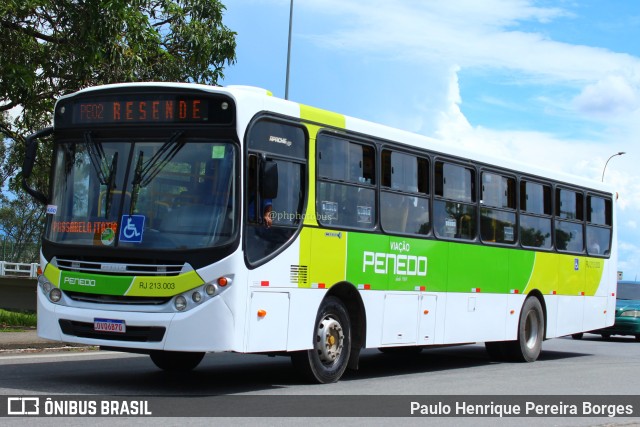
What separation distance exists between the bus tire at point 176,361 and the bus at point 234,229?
0.02m

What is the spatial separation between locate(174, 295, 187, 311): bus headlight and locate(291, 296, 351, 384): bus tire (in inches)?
78.3

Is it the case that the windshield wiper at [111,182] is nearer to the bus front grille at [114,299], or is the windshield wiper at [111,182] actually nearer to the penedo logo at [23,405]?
the bus front grille at [114,299]

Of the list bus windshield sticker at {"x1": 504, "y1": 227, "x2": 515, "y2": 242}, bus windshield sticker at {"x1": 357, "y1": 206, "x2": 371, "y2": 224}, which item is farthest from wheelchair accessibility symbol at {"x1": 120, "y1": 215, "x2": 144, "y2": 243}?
bus windshield sticker at {"x1": 504, "y1": 227, "x2": 515, "y2": 242}

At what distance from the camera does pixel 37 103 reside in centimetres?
2039

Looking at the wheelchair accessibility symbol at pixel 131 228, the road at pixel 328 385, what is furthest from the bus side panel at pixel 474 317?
the wheelchair accessibility symbol at pixel 131 228

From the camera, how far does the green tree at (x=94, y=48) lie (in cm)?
1867

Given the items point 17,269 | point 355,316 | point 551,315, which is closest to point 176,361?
point 355,316

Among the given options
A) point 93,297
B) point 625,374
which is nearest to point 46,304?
point 93,297

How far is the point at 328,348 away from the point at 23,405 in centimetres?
405

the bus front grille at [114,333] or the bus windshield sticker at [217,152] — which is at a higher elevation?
the bus windshield sticker at [217,152]

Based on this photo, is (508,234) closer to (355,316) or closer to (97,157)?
(355,316)

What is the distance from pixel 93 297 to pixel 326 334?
112 inches

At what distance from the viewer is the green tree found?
18.7 meters

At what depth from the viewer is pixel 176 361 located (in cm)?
1333
